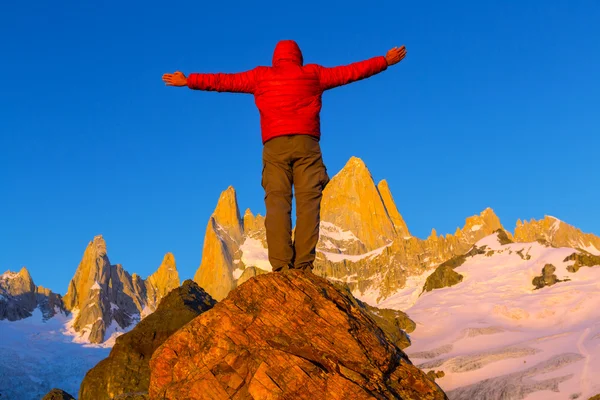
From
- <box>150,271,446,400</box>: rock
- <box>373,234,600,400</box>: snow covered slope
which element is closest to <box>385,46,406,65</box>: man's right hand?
<box>150,271,446,400</box>: rock

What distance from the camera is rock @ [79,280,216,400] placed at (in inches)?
755

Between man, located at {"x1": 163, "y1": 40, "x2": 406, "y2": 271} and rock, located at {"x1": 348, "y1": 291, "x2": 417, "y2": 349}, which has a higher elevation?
rock, located at {"x1": 348, "y1": 291, "x2": 417, "y2": 349}

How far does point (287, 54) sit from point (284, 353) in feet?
15.0

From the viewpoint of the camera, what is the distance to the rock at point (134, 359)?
62.9ft

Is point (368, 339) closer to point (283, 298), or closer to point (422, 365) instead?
point (283, 298)

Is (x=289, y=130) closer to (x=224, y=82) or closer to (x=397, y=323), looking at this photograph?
(x=224, y=82)

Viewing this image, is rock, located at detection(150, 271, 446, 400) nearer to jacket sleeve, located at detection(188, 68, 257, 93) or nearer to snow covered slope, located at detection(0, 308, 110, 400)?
jacket sleeve, located at detection(188, 68, 257, 93)

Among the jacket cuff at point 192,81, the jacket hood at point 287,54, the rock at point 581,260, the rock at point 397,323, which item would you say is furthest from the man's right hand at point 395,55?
the rock at point 581,260

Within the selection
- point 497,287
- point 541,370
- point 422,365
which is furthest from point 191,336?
point 497,287

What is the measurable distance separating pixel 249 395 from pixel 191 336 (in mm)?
1356

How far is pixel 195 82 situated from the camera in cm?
980

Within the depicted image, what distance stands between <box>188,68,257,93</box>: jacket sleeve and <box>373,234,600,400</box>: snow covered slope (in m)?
36.6

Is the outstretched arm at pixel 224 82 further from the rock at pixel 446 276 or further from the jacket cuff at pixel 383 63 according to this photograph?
the rock at pixel 446 276

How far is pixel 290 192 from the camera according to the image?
9.82 meters
